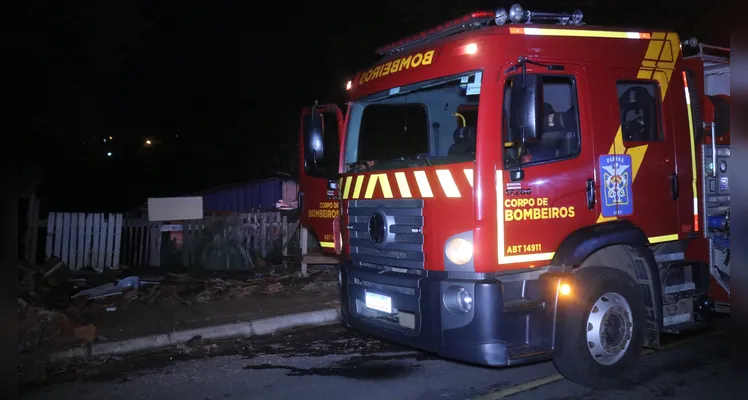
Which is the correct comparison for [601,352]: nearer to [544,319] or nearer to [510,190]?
[544,319]

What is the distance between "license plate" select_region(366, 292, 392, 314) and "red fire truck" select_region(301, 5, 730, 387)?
19mm

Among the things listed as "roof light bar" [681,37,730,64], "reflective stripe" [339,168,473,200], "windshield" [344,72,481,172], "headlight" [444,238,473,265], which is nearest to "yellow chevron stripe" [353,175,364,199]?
"reflective stripe" [339,168,473,200]

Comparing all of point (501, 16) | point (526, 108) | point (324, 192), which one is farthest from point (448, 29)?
point (324, 192)

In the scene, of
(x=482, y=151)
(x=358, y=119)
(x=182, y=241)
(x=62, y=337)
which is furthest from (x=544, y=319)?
(x=182, y=241)

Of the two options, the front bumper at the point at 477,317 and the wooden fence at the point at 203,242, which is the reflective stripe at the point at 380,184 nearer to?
the front bumper at the point at 477,317

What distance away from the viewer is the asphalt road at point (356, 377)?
532 cm

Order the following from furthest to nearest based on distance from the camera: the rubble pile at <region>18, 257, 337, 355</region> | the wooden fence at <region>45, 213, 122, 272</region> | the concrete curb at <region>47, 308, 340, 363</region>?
1. the wooden fence at <region>45, 213, 122, 272</region>
2. the rubble pile at <region>18, 257, 337, 355</region>
3. the concrete curb at <region>47, 308, 340, 363</region>

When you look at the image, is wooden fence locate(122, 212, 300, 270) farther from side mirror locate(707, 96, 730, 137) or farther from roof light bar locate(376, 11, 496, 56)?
side mirror locate(707, 96, 730, 137)

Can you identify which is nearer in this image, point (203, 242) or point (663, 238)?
point (663, 238)

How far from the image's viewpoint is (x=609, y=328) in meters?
5.32

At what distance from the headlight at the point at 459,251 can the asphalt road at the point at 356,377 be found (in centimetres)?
129

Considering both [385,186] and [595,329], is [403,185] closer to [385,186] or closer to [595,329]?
[385,186]

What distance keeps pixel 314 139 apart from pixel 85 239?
769cm

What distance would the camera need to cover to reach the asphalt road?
209 inches
